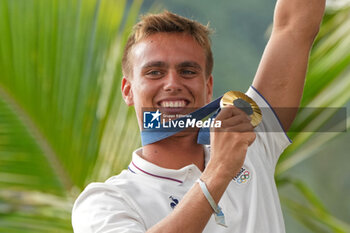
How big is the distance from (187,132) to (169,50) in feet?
0.53

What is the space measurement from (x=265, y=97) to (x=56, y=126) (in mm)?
562

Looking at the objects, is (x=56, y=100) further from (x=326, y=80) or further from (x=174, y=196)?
(x=326, y=80)

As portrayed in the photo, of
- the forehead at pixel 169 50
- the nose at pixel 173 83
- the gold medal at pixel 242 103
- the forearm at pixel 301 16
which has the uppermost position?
the forearm at pixel 301 16

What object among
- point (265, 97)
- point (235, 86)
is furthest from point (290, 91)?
point (235, 86)

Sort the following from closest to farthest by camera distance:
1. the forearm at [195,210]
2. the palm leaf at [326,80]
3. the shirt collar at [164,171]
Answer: the forearm at [195,210] < the shirt collar at [164,171] < the palm leaf at [326,80]

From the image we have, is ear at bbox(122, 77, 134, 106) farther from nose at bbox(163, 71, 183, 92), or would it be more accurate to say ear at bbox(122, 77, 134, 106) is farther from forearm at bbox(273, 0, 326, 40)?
forearm at bbox(273, 0, 326, 40)

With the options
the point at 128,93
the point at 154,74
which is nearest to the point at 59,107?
the point at 128,93

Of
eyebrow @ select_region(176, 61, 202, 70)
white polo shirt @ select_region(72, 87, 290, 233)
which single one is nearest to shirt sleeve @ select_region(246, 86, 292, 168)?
white polo shirt @ select_region(72, 87, 290, 233)

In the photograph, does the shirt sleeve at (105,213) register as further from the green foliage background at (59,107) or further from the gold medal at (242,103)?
the green foliage background at (59,107)

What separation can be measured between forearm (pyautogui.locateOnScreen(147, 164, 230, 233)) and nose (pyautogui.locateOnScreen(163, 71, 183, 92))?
24cm

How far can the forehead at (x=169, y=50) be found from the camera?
1.15 metres

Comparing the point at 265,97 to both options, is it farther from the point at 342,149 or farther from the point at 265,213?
the point at 342,149

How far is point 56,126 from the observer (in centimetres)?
148

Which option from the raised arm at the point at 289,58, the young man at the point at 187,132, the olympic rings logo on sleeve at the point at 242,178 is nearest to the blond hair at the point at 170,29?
the young man at the point at 187,132
